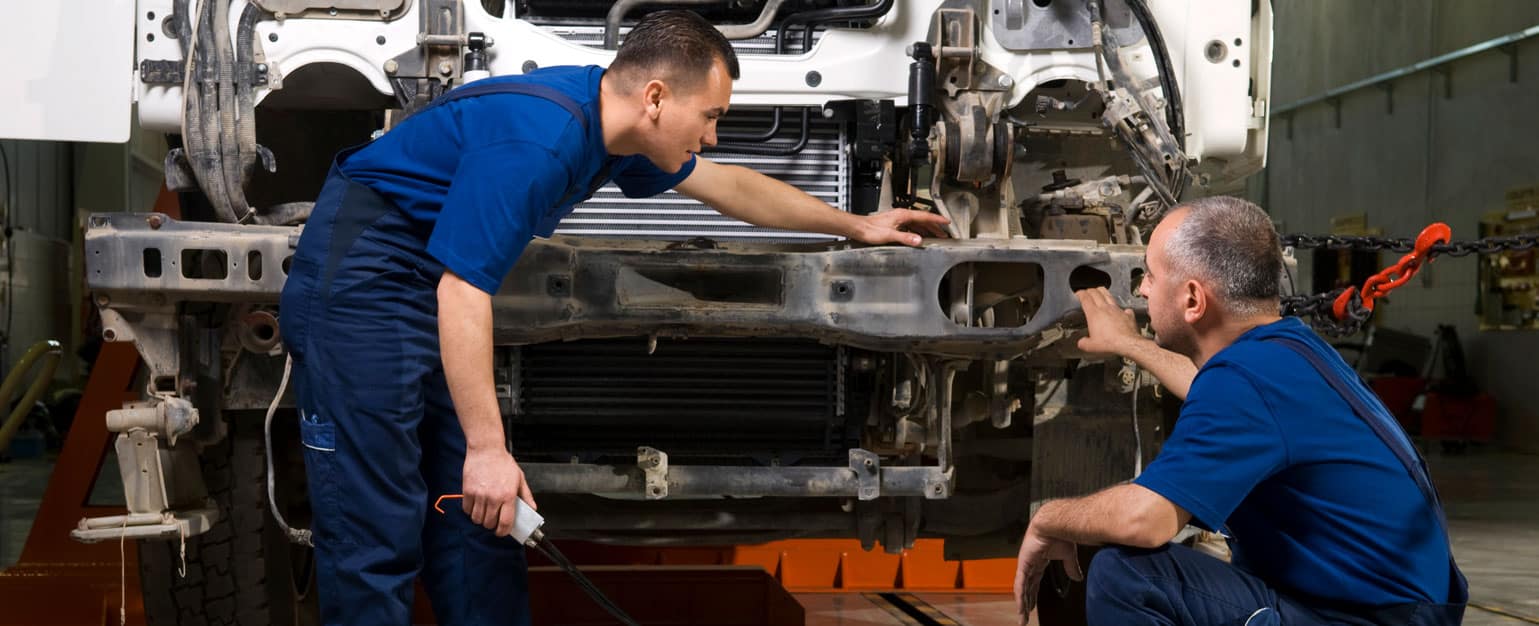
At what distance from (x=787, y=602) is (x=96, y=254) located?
2.38 metres

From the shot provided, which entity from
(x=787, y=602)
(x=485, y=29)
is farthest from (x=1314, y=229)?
(x=485, y=29)

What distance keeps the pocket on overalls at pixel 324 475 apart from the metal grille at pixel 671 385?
2.32 feet

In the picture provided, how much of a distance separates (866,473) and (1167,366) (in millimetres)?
751

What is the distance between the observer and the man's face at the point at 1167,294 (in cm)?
239

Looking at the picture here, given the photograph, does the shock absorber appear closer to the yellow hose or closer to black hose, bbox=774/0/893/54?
black hose, bbox=774/0/893/54

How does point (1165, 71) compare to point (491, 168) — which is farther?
point (1165, 71)

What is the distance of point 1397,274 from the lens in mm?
3695

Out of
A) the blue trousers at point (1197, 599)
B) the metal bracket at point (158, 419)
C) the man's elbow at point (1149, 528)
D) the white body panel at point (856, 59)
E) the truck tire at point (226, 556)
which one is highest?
the white body panel at point (856, 59)

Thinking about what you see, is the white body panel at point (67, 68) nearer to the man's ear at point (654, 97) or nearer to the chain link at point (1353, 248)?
the man's ear at point (654, 97)

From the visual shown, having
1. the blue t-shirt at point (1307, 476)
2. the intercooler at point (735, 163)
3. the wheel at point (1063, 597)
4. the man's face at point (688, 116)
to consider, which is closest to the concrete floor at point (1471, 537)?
the wheel at point (1063, 597)

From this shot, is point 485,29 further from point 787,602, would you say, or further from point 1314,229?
point 1314,229

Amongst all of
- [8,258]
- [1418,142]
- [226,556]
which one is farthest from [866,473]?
[1418,142]

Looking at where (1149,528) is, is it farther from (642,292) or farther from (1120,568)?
(642,292)

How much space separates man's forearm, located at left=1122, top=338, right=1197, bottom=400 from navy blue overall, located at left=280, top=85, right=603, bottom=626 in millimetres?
1160
